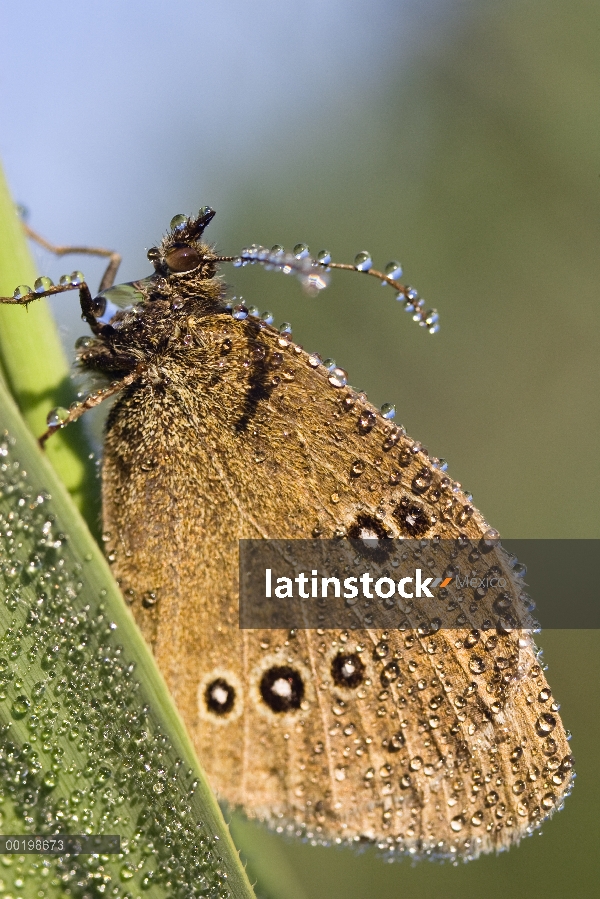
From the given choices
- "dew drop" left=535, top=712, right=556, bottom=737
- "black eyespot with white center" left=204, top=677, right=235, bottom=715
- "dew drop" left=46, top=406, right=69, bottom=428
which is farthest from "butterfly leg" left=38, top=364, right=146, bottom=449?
"dew drop" left=535, top=712, right=556, bottom=737

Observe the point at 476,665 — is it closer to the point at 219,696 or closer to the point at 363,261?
the point at 219,696

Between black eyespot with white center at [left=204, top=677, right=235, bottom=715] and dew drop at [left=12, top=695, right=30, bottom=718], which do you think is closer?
dew drop at [left=12, top=695, right=30, bottom=718]

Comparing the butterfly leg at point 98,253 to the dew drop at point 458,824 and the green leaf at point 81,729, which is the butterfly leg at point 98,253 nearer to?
the green leaf at point 81,729

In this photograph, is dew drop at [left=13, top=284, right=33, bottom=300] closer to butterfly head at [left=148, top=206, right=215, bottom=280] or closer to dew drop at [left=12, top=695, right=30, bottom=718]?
butterfly head at [left=148, top=206, right=215, bottom=280]

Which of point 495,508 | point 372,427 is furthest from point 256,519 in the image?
point 495,508

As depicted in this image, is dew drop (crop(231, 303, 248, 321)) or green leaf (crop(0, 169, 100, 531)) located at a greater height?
dew drop (crop(231, 303, 248, 321))

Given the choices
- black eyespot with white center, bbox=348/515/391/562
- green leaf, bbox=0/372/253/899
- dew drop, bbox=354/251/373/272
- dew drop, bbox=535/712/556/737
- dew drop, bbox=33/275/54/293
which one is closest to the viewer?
green leaf, bbox=0/372/253/899

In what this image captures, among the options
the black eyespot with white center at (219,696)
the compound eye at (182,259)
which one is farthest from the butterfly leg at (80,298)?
the black eyespot with white center at (219,696)
